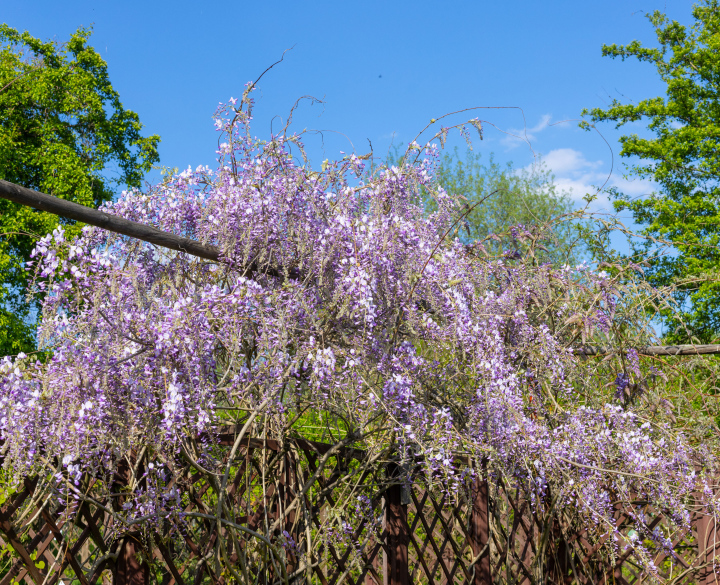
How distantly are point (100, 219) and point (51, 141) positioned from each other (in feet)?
49.1

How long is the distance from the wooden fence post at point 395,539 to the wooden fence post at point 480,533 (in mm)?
466

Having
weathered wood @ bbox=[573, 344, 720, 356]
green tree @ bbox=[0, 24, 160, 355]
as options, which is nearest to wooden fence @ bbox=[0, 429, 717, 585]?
weathered wood @ bbox=[573, 344, 720, 356]

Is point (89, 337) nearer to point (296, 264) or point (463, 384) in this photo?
point (296, 264)

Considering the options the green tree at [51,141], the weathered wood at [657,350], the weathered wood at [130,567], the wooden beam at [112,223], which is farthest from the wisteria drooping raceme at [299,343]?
the green tree at [51,141]

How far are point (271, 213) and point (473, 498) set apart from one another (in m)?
1.91

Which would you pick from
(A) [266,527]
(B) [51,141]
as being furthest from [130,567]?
(B) [51,141]

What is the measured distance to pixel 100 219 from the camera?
2137 millimetres

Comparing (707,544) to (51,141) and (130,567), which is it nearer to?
(130,567)

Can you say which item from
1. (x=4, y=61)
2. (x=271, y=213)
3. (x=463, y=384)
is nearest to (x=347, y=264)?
(x=271, y=213)

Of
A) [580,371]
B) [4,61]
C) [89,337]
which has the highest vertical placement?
[4,61]

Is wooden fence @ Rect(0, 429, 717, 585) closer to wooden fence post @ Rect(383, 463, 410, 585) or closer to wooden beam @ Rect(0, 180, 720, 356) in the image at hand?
wooden fence post @ Rect(383, 463, 410, 585)

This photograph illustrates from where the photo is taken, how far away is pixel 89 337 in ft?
7.18

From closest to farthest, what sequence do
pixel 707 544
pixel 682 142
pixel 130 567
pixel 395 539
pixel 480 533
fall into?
pixel 130 567
pixel 395 539
pixel 480 533
pixel 707 544
pixel 682 142

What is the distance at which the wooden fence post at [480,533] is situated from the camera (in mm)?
3166
